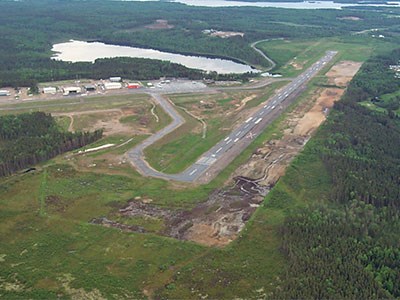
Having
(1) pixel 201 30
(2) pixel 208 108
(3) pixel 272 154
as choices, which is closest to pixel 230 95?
(2) pixel 208 108

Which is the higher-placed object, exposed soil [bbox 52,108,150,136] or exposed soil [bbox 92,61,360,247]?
exposed soil [bbox 52,108,150,136]

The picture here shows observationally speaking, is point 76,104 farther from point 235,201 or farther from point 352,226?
point 352,226

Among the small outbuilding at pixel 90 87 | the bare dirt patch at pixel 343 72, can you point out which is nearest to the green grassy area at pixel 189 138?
the small outbuilding at pixel 90 87

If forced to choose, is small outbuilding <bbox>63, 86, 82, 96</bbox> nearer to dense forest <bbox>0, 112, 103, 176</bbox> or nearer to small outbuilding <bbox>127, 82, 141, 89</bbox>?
small outbuilding <bbox>127, 82, 141, 89</bbox>

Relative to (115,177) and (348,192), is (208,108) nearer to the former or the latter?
(115,177)

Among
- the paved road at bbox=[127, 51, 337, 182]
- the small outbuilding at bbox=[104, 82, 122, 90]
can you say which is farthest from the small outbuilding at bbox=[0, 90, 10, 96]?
the paved road at bbox=[127, 51, 337, 182]

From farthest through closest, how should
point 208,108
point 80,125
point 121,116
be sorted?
point 208,108 < point 121,116 < point 80,125

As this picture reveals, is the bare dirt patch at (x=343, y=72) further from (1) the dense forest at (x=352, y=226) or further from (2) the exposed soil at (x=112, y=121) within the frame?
(2) the exposed soil at (x=112, y=121)
